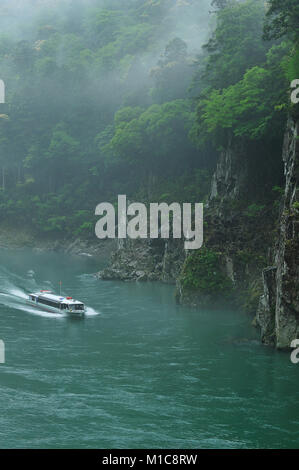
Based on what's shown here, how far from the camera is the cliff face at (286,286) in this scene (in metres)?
35.5

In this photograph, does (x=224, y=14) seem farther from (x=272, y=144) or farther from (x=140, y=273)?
(x=140, y=273)

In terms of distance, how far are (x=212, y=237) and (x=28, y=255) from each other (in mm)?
52819

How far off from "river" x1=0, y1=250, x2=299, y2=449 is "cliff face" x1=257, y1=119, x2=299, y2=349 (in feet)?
4.65

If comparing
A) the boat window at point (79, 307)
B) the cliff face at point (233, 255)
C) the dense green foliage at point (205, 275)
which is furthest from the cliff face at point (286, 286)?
the boat window at point (79, 307)

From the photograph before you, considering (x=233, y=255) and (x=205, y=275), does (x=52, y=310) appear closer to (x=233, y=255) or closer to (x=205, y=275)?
(x=205, y=275)

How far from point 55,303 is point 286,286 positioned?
980 inches

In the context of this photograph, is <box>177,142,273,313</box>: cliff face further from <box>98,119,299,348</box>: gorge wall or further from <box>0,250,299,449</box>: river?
<box>0,250,299,449</box>: river

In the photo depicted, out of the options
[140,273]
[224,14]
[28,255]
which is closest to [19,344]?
[140,273]

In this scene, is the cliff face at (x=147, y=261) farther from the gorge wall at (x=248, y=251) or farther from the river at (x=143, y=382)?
the river at (x=143, y=382)

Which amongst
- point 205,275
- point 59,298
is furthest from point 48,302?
point 205,275

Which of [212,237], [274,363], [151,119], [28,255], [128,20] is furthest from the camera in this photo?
[128,20]

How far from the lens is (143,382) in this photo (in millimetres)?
31438

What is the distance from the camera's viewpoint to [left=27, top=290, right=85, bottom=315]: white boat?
1982 inches
